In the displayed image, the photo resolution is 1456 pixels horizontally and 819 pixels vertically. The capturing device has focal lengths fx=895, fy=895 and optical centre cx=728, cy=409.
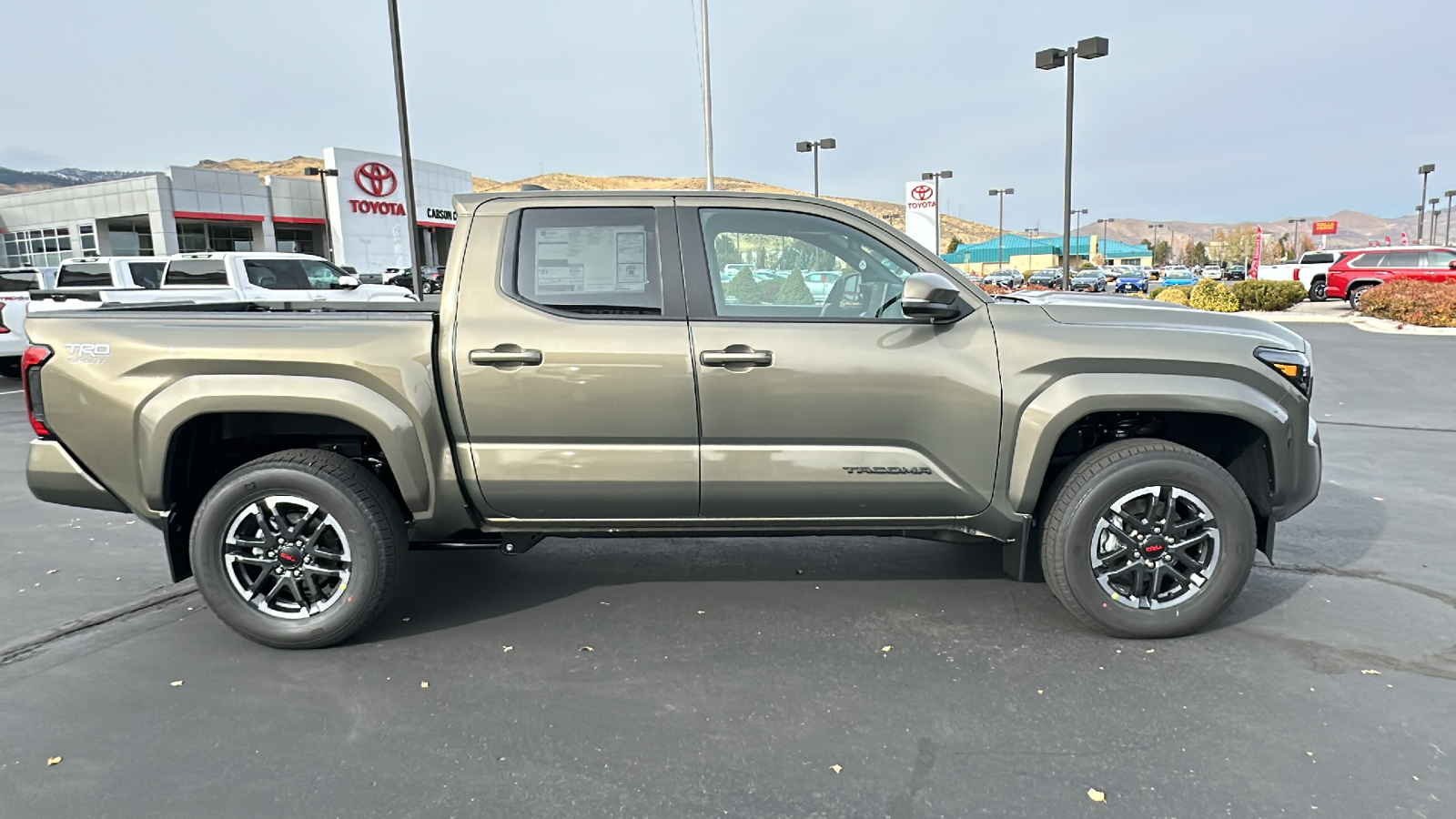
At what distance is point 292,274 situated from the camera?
15945 millimetres

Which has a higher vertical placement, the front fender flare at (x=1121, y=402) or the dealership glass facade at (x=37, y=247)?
the dealership glass facade at (x=37, y=247)

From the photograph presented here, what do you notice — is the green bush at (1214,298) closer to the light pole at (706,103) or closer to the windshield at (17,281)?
the light pole at (706,103)

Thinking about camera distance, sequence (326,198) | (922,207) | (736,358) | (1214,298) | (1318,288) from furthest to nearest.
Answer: (326,198) < (1318,288) < (922,207) < (1214,298) < (736,358)

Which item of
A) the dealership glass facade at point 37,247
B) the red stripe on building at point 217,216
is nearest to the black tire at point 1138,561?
the red stripe on building at point 217,216

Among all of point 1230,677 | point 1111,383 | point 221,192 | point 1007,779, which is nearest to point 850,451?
point 1111,383

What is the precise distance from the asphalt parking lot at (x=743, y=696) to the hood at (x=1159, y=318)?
1.22 m

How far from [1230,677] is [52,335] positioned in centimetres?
472

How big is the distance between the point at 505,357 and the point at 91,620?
2360 millimetres

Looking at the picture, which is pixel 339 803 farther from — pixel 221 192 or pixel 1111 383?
pixel 221 192

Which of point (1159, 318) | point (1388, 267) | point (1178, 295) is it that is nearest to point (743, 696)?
point (1159, 318)

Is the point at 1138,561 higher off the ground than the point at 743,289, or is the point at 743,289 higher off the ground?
the point at 743,289

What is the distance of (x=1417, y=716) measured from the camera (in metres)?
3.03

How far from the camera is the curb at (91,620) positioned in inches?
145

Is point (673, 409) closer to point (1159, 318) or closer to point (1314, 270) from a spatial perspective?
point (1159, 318)
